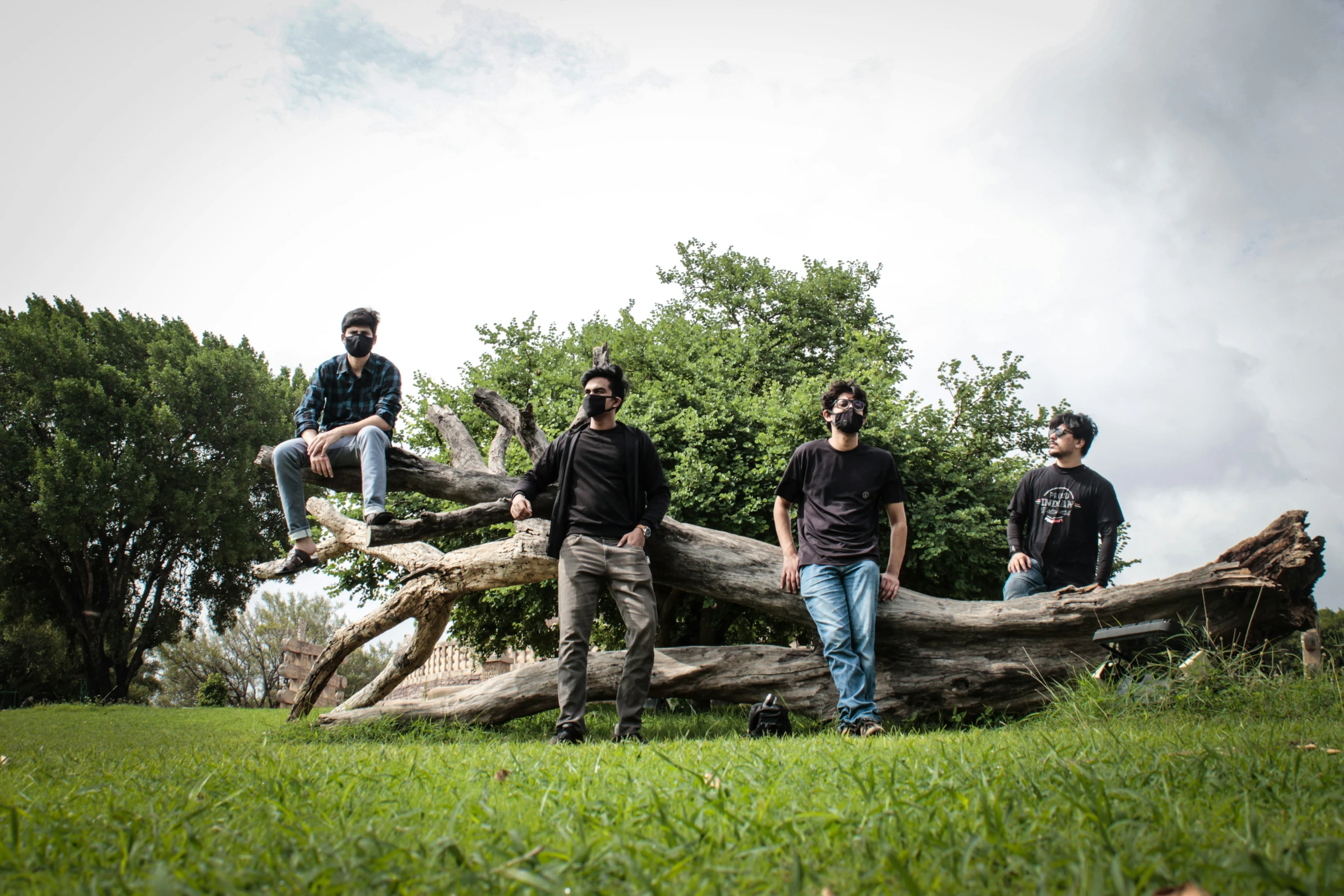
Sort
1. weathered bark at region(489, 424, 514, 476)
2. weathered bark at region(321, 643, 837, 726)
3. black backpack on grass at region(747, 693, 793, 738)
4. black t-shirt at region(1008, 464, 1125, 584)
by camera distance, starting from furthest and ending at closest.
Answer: weathered bark at region(489, 424, 514, 476) < weathered bark at region(321, 643, 837, 726) < black t-shirt at region(1008, 464, 1125, 584) < black backpack on grass at region(747, 693, 793, 738)

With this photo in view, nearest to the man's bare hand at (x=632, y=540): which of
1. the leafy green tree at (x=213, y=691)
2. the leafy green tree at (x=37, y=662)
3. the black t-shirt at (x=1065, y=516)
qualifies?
the black t-shirt at (x=1065, y=516)

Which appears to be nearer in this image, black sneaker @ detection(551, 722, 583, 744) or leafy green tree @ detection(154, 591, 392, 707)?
black sneaker @ detection(551, 722, 583, 744)

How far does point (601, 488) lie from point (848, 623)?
6.74 ft

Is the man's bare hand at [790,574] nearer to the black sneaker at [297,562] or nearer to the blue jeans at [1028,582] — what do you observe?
the blue jeans at [1028,582]

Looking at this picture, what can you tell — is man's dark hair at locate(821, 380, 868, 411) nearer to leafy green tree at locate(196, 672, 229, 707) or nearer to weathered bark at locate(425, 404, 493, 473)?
weathered bark at locate(425, 404, 493, 473)

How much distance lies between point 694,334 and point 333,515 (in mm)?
8188

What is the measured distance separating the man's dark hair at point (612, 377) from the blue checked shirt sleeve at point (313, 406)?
2.22 meters

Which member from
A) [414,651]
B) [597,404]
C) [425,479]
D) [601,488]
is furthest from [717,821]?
[414,651]

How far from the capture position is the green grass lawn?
139cm

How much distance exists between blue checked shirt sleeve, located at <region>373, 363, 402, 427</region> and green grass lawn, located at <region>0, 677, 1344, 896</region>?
312 centimetres

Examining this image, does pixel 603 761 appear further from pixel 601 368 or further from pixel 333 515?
pixel 333 515

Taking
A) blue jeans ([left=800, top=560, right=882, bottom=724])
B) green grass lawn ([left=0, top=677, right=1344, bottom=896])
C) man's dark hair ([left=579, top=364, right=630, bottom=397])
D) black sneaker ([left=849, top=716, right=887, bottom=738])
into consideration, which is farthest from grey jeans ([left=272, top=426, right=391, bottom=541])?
black sneaker ([left=849, top=716, right=887, bottom=738])

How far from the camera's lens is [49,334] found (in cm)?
2217

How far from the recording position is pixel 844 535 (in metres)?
5.39
